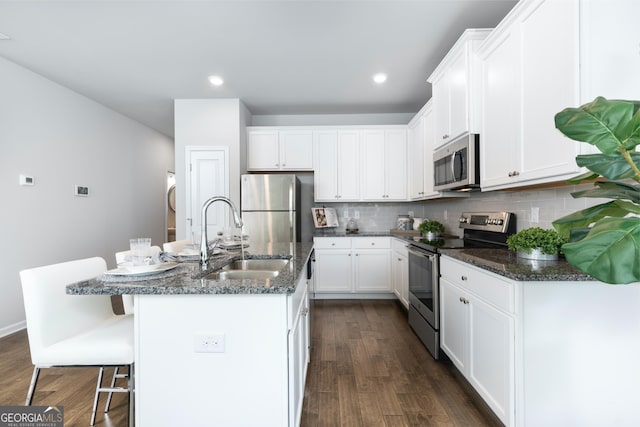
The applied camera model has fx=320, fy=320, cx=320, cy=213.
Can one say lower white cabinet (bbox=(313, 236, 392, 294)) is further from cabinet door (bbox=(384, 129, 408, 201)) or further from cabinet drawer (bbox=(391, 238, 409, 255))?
cabinet door (bbox=(384, 129, 408, 201))

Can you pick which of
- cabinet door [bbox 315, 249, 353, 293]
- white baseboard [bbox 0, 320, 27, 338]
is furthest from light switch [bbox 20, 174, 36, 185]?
cabinet door [bbox 315, 249, 353, 293]

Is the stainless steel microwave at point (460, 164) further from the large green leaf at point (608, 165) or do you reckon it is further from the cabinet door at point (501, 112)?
the large green leaf at point (608, 165)

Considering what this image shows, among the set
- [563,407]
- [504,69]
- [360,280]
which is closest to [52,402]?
[563,407]

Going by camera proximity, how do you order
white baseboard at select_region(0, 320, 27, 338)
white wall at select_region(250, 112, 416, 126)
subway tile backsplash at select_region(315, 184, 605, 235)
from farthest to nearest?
white wall at select_region(250, 112, 416, 126), white baseboard at select_region(0, 320, 27, 338), subway tile backsplash at select_region(315, 184, 605, 235)

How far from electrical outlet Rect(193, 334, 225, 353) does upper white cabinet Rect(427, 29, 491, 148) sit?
2216mm

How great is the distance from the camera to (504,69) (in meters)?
2.03

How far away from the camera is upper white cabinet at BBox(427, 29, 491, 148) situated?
236cm

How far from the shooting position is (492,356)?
1.68m

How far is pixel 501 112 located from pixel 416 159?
2048mm

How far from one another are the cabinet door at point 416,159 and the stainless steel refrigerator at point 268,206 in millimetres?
1564

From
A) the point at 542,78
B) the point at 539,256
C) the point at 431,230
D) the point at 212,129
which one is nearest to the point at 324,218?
the point at 431,230

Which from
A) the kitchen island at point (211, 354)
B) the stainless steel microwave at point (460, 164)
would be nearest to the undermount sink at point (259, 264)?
the kitchen island at point (211, 354)

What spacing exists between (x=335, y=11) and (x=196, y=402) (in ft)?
8.45

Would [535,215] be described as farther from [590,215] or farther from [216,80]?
[216,80]
